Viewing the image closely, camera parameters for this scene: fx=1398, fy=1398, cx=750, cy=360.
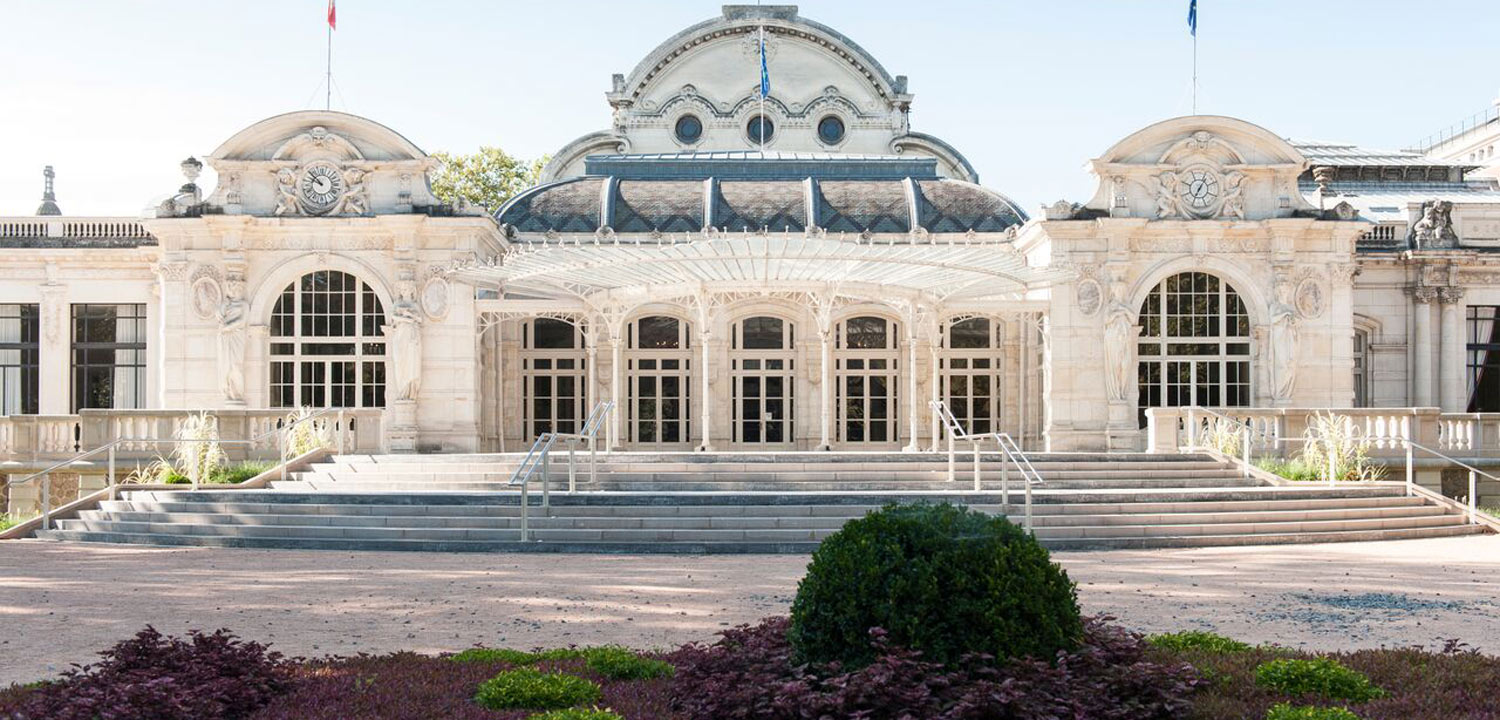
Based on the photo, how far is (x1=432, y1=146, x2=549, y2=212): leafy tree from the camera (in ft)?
155

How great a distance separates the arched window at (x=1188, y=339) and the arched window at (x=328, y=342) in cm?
1500

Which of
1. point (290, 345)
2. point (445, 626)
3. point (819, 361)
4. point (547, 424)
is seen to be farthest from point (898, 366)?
point (445, 626)

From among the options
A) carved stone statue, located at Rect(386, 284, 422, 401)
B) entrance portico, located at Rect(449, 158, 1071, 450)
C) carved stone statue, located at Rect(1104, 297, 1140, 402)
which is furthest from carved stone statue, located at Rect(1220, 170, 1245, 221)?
carved stone statue, located at Rect(386, 284, 422, 401)

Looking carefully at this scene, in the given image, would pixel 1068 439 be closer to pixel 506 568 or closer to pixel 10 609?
pixel 506 568

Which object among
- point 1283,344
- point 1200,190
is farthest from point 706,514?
point 1283,344

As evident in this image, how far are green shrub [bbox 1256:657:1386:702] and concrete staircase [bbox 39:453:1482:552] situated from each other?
8289 millimetres

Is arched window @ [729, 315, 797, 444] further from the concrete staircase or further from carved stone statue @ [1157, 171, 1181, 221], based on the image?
the concrete staircase

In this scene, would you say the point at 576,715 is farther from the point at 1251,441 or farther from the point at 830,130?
the point at 830,130

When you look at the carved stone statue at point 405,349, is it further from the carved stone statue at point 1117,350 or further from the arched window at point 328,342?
the carved stone statue at point 1117,350

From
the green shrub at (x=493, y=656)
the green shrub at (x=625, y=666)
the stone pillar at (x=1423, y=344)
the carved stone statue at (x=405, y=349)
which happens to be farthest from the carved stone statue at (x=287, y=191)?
the stone pillar at (x=1423, y=344)

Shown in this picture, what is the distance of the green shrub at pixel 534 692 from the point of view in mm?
7188

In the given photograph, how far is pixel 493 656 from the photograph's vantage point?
329 inches

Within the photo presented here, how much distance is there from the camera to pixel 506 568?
13945mm

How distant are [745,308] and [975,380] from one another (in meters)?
5.09
